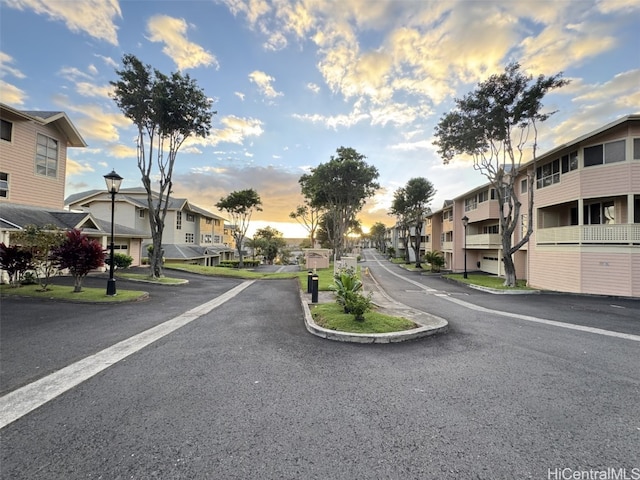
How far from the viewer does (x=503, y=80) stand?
16.0 metres

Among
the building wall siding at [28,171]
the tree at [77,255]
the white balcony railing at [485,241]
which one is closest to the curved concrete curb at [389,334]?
the tree at [77,255]

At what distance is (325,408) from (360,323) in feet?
12.1

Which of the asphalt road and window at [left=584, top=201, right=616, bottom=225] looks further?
window at [left=584, top=201, right=616, bottom=225]

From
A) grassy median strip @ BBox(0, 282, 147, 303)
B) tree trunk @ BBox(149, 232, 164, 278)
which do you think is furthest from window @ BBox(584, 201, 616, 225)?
tree trunk @ BBox(149, 232, 164, 278)

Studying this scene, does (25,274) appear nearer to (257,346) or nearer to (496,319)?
(257,346)

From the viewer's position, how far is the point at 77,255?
11.3m

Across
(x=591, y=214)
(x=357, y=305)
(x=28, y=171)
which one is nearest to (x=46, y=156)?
(x=28, y=171)

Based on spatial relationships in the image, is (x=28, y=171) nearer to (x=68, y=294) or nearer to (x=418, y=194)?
Answer: (x=68, y=294)

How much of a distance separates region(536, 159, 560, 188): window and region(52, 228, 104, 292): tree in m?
25.3

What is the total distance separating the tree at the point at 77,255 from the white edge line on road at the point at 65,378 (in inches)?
276

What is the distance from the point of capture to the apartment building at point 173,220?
30062mm

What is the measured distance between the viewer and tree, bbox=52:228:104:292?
444 inches

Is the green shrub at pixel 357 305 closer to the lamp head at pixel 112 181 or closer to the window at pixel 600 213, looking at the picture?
the lamp head at pixel 112 181

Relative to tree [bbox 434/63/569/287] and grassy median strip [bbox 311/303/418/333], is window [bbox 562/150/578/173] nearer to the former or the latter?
tree [bbox 434/63/569/287]
